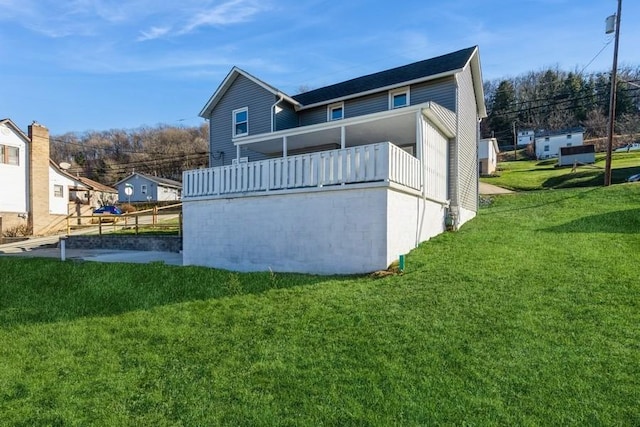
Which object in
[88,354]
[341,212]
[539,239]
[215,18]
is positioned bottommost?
[88,354]

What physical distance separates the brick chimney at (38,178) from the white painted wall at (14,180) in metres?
0.36

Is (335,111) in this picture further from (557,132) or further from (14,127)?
(557,132)

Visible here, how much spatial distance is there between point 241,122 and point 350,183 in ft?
35.9

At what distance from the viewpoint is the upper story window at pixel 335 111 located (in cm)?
1638

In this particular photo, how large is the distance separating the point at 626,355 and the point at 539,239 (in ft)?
19.3

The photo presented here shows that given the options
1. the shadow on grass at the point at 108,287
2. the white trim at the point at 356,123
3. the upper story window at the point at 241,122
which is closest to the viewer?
the shadow on grass at the point at 108,287

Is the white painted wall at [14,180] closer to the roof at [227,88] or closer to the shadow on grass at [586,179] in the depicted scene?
the roof at [227,88]

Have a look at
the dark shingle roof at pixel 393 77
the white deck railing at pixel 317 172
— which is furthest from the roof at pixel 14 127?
the white deck railing at pixel 317 172

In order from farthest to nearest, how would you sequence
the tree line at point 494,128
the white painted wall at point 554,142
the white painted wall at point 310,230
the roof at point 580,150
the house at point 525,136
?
the house at point 525,136 → the tree line at point 494,128 → the white painted wall at point 554,142 → the roof at point 580,150 → the white painted wall at point 310,230

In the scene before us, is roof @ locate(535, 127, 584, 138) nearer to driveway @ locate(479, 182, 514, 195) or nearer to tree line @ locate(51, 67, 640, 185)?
tree line @ locate(51, 67, 640, 185)

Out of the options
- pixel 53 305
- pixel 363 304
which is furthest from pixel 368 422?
pixel 53 305

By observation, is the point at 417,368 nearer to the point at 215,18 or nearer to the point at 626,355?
the point at 626,355

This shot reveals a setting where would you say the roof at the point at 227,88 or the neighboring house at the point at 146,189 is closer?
the roof at the point at 227,88

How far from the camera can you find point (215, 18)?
11.3 metres
